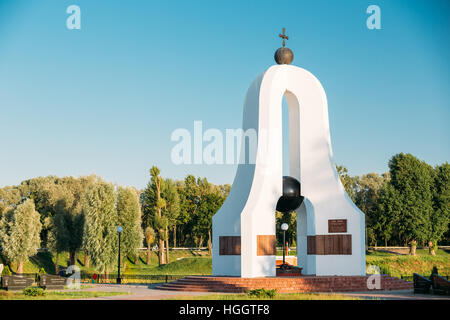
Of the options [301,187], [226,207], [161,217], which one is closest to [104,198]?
[161,217]

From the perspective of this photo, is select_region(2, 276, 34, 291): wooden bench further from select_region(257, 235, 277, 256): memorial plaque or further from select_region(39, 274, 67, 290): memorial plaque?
select_region(257, 235, 277, 256): memorial plaque

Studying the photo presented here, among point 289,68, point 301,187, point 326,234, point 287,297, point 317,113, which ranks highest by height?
point 289,68

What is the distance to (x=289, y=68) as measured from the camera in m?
24.6

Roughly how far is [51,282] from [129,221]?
19426 millimetres

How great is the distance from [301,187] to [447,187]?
34116mm

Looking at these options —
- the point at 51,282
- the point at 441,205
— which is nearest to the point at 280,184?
the point at 51,282

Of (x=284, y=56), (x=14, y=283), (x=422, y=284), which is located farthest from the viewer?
(x=284, y=56)

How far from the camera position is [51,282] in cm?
2233

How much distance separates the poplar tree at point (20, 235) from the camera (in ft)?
138

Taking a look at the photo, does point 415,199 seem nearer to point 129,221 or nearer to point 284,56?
point 129,221

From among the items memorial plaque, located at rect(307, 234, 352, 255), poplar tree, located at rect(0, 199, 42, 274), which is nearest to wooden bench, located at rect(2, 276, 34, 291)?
memorial plaque, located at rect(307, 234, 352, 255)
